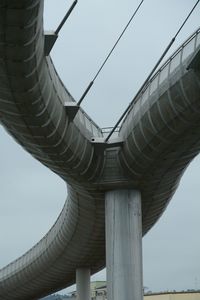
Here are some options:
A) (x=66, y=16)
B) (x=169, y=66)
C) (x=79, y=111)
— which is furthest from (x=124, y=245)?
(x=66, y=16)

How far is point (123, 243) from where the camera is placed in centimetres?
2883

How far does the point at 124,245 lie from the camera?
1134 inches

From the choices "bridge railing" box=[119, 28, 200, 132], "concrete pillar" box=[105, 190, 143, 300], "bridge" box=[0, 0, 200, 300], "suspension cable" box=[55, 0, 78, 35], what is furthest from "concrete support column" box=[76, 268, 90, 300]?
"suspension cable" box=[55, 0, 78, 35]

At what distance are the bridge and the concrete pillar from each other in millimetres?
45

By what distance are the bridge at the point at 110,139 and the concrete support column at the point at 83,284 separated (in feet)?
38.1

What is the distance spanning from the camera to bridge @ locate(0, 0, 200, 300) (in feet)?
60.1

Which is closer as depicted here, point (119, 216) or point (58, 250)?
point (119, 216)

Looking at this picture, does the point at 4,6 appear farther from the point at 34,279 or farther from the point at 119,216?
the point at 34,279

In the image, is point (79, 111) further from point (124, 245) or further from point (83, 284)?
point (83, 284)

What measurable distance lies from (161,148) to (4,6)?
12.1 metres

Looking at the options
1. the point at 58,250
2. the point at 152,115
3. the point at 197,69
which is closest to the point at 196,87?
the point at 197,69

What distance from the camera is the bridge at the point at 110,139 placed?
1833 cm

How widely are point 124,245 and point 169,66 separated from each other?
9.61 meters

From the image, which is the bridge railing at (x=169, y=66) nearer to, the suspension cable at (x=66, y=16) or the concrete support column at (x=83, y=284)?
the suspension cable at (x=66, y=16)
